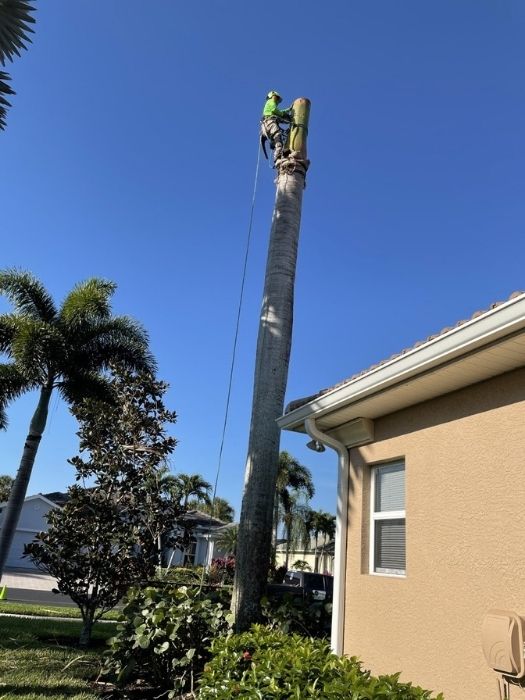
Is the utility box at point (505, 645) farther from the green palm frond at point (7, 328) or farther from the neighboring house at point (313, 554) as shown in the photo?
the neighboring house at point (313, 554)

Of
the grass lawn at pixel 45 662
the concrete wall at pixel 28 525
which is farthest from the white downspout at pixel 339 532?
the concrete wall at pixel 28 525

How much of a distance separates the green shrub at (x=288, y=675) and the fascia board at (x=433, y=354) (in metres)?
2.29

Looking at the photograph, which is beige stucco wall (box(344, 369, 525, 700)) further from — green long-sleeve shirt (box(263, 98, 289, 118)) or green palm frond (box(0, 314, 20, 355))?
green palm frond (box(0, 314, 20, 355))

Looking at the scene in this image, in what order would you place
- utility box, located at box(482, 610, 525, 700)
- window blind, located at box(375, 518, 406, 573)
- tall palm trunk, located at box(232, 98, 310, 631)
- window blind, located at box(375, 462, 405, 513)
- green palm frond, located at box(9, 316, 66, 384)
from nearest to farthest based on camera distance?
utility box, located at box(482, 610, 525, 700) → window blind, located at box(375, 518, 406, 573) → window blind, located at box(375, 462, 405, 513) → tall palm trunk, located at box(232, 98, 310, 631) → green palm frond, located at box(9, 316, 66, 384)

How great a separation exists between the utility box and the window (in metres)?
1.48

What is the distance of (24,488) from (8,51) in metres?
13.6

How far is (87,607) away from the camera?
1041cm

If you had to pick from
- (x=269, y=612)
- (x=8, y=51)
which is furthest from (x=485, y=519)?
(x=8, y=51)

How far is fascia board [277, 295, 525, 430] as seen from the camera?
371cm

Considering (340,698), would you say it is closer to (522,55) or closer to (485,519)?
(485,519)

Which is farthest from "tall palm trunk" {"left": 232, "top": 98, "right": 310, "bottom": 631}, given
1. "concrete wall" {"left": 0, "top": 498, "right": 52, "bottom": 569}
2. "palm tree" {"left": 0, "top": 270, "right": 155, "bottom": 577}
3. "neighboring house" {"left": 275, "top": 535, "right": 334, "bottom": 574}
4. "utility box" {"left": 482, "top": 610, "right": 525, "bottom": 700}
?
Answer: "neighboring house" {"left": 275, "top": 535, "right": 334, "bottom": 574}

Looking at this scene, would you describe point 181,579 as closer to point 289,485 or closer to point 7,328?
point 7,328

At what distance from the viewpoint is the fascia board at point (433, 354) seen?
3715 millimetres

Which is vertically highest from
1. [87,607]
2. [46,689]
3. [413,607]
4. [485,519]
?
[485,519]
